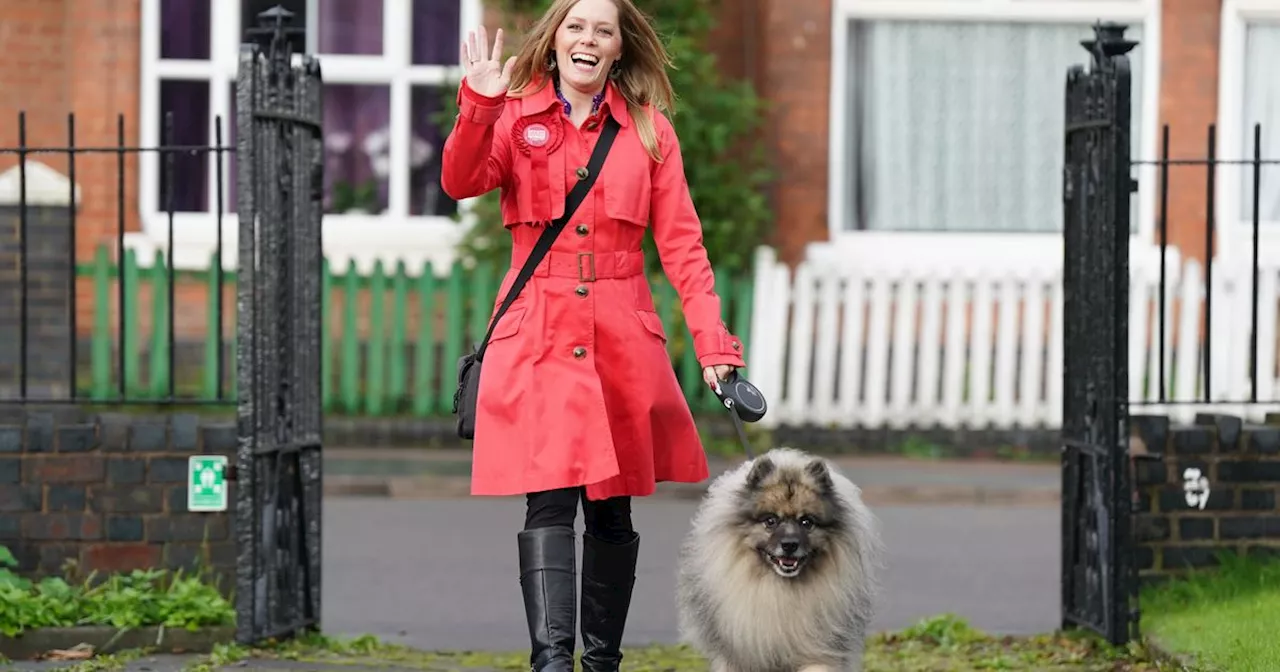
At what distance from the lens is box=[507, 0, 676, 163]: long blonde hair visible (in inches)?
249

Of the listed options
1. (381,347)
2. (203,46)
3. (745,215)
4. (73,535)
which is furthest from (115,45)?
(73,535)

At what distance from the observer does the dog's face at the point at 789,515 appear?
617cm

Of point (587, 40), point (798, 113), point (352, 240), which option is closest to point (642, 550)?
point (587, 40)

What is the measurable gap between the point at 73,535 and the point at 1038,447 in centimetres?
900

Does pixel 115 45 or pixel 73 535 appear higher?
pixel 115 45

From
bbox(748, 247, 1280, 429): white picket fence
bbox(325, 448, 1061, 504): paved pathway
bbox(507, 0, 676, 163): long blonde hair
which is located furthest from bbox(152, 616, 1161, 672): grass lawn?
bbox(748, 247, 1280, 429): white picket fence

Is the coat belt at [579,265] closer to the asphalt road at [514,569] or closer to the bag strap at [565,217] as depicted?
the bag strap at [565,217]

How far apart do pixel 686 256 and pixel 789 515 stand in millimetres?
831

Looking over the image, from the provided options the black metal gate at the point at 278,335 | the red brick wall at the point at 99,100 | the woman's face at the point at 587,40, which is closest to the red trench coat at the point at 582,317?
the woman's face at the point at 587,40

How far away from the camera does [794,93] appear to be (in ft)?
54.4

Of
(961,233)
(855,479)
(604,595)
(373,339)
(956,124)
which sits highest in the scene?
(956,124)

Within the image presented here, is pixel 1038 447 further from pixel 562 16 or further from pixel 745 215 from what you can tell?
pixel 562 16

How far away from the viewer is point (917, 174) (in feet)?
55.6

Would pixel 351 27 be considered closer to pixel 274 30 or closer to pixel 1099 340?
pixel 274 30
